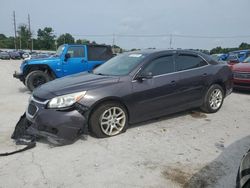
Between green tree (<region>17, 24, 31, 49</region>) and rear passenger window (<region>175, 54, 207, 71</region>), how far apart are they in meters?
82.9

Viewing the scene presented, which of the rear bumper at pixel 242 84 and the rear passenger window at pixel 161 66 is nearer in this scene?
the rear passenger window at pixel 161 66

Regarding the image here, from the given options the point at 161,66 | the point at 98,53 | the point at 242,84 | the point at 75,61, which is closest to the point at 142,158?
the point at 161,66

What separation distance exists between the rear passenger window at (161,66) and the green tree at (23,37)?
83216 millimetres

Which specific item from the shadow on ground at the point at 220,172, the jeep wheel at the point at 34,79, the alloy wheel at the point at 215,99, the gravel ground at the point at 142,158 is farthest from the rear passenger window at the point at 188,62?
the jeep wheel at the point at 34,79

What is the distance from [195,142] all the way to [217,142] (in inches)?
15.3

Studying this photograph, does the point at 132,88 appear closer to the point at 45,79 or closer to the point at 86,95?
the point at 86,95

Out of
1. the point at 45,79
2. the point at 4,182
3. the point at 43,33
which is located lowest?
the point at 4,182

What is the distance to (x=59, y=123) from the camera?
4312 mm

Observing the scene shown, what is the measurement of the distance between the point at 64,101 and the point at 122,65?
168 cm

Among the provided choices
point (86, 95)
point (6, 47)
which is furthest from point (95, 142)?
point (6, 47)

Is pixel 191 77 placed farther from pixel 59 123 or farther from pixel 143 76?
pixel 59 123

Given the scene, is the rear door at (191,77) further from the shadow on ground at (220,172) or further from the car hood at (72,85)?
the shadow on ground at (220,172)

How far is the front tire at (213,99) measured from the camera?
21.0 ft

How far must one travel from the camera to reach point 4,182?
3412mm
